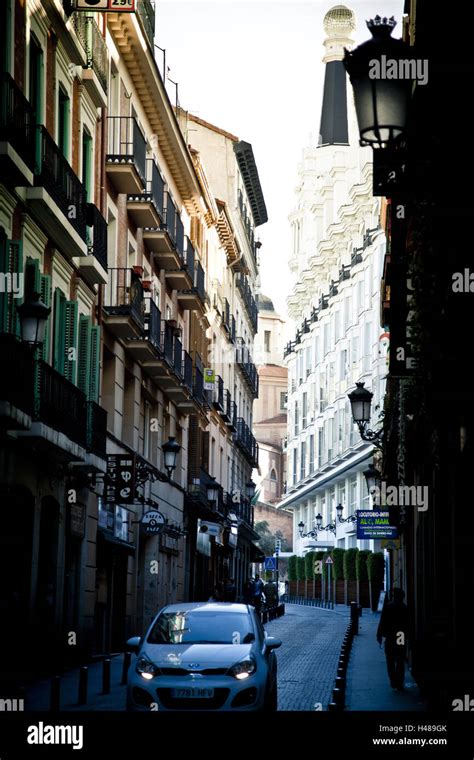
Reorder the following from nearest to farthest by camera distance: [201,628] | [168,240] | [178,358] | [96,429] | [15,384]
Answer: [201,628] → [15,384] → [96,429] → [168,240] → [178,358]

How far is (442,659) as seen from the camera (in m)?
14.8

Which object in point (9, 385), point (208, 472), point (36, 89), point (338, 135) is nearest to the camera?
point (9, 385)

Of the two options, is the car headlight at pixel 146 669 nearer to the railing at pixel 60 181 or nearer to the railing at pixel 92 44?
the railing at pixel 60 181

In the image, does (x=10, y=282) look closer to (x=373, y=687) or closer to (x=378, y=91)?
(x=373, y=687)

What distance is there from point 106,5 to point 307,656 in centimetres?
1447

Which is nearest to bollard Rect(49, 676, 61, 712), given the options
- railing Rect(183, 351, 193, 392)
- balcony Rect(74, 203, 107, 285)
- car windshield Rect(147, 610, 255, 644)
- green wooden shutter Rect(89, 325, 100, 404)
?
car windshield Rect(147, 610, 255, 644)

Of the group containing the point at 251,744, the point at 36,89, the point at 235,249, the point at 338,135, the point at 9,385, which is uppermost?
the point at 338,135

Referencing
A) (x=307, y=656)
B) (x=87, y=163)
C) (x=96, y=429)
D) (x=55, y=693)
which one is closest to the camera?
(x=55, y=693)

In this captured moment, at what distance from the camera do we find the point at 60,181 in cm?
2239

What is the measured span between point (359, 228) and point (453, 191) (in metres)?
68.3

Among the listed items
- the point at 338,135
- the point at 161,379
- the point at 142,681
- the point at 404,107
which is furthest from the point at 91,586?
the point at 338,135

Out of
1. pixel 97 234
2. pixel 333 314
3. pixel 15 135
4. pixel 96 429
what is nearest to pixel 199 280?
pixel 97 234

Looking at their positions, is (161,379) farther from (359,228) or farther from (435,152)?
(359,228)

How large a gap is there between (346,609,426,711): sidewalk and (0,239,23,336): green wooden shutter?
23.9 ft
